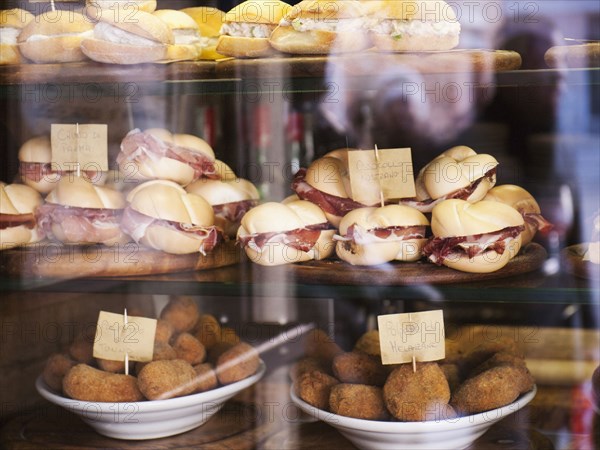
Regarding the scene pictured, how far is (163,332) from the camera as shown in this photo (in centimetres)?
162

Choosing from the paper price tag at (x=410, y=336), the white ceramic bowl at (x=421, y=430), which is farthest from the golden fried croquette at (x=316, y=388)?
the paper price tag at (x=410, y=336)

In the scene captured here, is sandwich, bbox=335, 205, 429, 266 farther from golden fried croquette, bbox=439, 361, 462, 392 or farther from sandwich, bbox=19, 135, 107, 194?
sandwich, bbox=19, 135, 107, 194

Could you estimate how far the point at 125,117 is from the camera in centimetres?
171

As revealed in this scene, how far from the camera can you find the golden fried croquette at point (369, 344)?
154 cm

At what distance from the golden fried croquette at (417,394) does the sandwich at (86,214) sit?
1.90 ft

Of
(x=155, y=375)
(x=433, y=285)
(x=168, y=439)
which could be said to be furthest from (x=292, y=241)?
(x=168, y=439)

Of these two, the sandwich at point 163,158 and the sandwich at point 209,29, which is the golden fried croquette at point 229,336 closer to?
the sandwich at point 163,158

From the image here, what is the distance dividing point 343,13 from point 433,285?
50 cm

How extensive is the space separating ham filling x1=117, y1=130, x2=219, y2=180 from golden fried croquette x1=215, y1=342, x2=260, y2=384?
1.20 ft

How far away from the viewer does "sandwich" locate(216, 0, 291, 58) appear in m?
1.45

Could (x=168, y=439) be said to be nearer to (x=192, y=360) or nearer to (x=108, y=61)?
(x=192, y=360)

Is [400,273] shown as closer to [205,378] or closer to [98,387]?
[205,378]

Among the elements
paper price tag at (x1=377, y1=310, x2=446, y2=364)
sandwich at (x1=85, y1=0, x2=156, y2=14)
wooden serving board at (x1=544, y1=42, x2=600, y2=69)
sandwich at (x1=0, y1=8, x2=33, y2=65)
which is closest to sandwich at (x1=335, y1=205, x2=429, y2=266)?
paper price tag at (x1=377, y1=310, x2=446, y2=364)

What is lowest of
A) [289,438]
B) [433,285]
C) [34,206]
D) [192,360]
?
[289,438]
